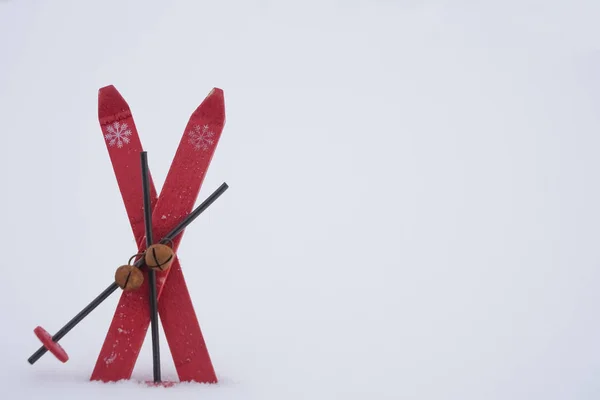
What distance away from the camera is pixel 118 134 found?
2572 mm

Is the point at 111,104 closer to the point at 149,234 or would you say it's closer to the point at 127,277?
the point at 149,234

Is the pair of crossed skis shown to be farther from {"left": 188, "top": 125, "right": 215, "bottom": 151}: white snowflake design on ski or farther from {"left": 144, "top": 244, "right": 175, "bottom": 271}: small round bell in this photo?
{"left": 144, "top": 244, "right": 175, "bottom": 271}: small round bell

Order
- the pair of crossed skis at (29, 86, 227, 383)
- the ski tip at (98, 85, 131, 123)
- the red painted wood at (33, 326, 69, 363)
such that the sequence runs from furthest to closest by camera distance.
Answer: the ski tip at (98, 85, 131, 123)
the pair of crossed skis at (29, 86, 227, 383)
the red painted wood at (33, 326, 69, 363)

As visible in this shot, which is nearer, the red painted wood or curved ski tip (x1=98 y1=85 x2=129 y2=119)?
the red painted wood

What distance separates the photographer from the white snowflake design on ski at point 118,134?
2.57 m

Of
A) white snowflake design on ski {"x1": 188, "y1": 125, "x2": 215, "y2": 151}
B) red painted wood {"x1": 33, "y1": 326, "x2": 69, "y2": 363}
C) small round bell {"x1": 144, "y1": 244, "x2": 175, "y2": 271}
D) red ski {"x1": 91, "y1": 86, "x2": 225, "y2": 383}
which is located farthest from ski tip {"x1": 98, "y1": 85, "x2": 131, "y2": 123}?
red painted wood {"x1": 33, "y1": 326, "x2": 69, "y2": 363}

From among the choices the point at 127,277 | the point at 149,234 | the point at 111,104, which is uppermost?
the point at 111,104

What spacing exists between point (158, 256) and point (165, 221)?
19 centimetres

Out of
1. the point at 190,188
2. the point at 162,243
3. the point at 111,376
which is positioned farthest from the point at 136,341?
the point at 190,188

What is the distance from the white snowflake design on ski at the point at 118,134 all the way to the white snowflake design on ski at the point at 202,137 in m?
0.22

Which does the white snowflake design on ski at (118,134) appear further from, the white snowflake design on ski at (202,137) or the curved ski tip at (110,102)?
the white snowflake design on ski at (202,137)

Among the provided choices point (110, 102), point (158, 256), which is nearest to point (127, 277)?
point (158, 256)

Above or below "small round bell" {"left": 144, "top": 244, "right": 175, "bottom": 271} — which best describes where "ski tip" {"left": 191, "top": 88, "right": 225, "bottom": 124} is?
above

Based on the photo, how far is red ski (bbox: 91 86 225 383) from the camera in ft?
8.07
